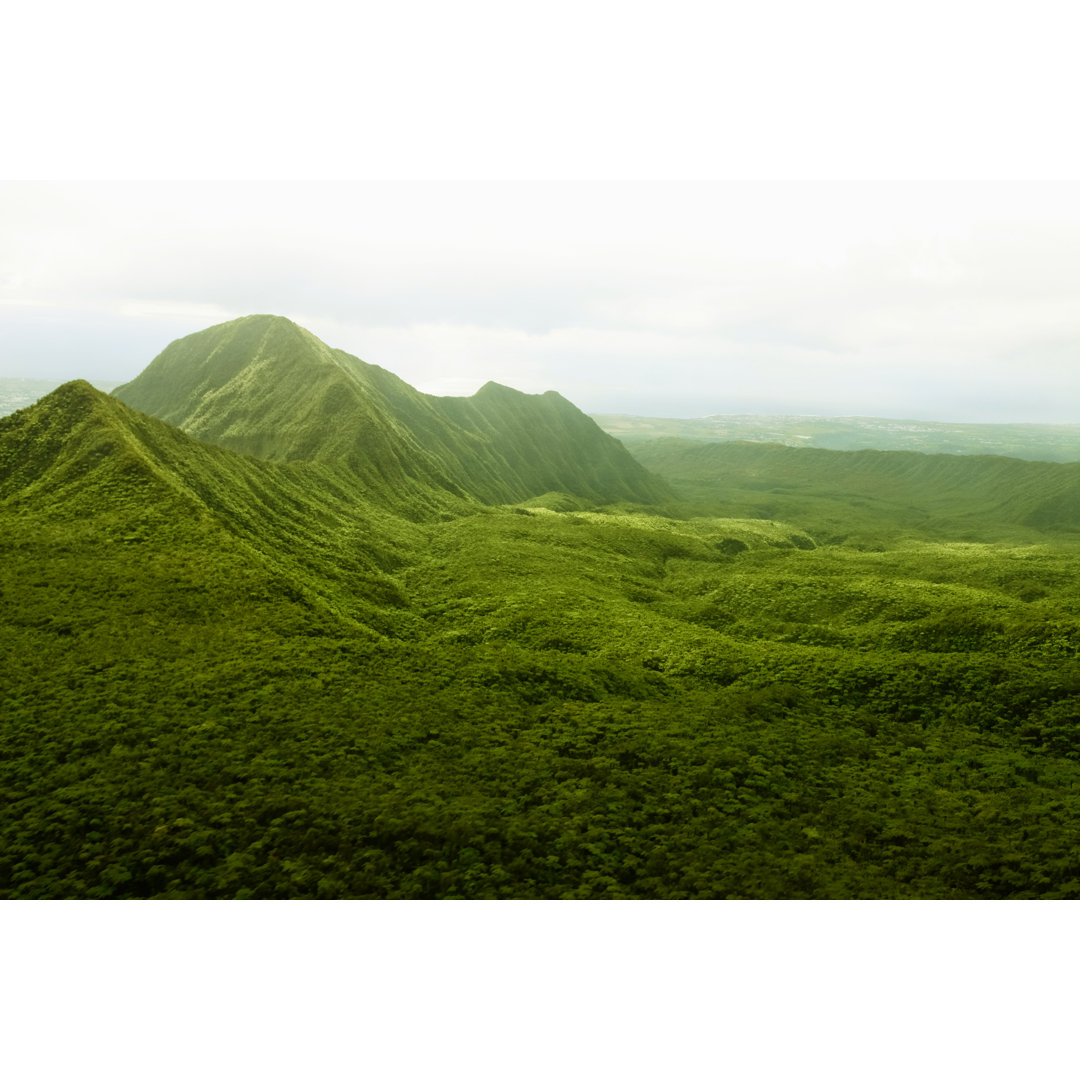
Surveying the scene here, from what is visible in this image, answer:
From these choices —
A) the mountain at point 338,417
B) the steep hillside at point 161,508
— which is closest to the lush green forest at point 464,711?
the steep hillside at point 161,508

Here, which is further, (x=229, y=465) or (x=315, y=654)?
(x=229, y=465)

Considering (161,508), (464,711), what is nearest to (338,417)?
(161,508)

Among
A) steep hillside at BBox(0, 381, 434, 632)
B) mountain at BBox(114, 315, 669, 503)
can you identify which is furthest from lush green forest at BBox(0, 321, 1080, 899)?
mountain at BBox(114, 315, 669, 503)

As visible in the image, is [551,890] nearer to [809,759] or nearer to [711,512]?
[809,759]

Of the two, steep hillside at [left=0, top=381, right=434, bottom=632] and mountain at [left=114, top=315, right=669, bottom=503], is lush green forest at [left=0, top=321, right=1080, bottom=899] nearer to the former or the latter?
steep hillside at [left=0, top=381, right=434, bottom=632]

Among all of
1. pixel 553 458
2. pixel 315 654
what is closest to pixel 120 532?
pixel 315 654

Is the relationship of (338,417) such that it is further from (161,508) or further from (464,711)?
→ (464,711)

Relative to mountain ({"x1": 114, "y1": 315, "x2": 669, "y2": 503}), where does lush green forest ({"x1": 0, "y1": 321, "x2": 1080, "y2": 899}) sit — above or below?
below
